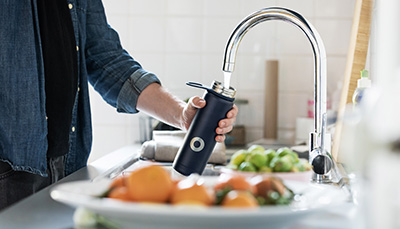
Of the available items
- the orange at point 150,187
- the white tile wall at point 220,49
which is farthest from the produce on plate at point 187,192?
the white tile wall at point 220,49

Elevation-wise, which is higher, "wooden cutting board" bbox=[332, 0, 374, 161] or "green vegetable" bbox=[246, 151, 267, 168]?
"wooden cutting board" bbox=[332, 0, 374, 161]

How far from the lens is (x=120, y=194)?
0.64 metres

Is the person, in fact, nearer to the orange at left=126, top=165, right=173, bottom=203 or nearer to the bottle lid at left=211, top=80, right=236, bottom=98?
the bottle lid at left=211, top=80, right=236, bottom=98

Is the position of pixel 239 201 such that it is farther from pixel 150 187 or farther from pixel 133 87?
pixel 133 87

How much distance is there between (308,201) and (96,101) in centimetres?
180

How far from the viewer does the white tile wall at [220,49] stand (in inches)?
91.4

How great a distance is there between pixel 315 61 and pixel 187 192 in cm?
64

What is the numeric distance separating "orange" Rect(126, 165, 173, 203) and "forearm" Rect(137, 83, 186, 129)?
0.78m

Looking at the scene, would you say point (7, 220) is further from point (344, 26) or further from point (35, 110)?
point (344, 26)

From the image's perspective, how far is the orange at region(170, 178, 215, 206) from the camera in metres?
0.60

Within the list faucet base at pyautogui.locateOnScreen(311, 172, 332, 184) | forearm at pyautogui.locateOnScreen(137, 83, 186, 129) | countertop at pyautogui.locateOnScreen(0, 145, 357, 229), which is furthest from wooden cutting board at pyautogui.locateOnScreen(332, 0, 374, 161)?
countertop at pyautogui.locateOnScreen(0, 145, 357, 229)

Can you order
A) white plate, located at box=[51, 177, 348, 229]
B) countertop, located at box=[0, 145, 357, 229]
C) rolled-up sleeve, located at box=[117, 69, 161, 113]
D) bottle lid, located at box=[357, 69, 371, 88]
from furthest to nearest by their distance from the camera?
1. rolled-up sleeve, located at box=[117, 69, 161, 113]
2. bottle lid, located at box=[357, 69, 371, 88]
3. countertop, located at box=[0, 145, 357, 229]
4. white plate, located at box=[51, 177, 348, 229]

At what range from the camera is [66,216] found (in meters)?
0.85

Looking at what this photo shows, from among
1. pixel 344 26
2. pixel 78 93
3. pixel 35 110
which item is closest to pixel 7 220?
pixel 35 110
